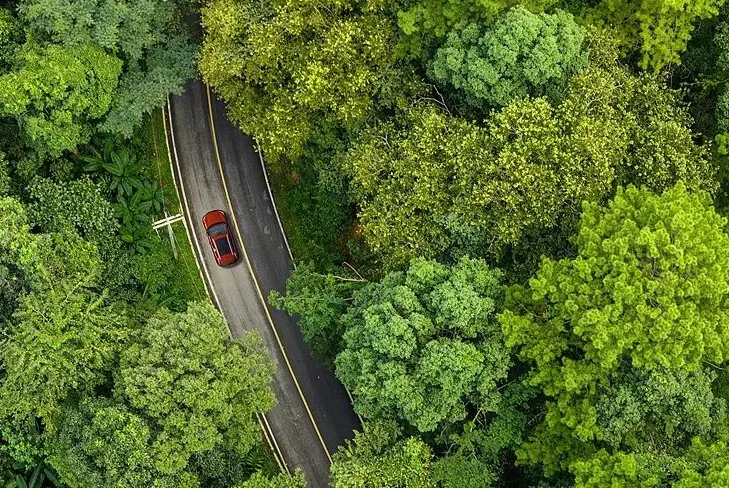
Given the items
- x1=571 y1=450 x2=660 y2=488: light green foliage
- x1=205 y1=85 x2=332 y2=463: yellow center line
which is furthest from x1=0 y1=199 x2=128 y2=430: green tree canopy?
x1=571 y1=450 x2=660 y2=488: light green foliage

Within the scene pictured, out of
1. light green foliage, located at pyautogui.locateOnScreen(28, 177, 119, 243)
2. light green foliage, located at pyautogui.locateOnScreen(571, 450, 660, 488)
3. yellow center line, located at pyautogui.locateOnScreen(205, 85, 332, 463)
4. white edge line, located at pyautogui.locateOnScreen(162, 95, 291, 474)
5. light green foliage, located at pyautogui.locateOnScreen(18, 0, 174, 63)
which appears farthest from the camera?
yellow center line, located at pyautogui.locateOnScreen(205, 85, 332, 463)

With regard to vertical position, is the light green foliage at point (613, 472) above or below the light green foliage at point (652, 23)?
below

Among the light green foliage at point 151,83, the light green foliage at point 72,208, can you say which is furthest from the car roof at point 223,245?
the light green foliage at point 151,83

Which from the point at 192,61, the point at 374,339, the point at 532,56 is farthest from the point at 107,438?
the point at 532,56

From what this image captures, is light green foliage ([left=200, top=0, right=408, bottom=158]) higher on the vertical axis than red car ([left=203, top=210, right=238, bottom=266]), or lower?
higher

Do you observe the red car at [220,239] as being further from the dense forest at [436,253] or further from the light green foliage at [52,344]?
the light green foliage at [52,344]

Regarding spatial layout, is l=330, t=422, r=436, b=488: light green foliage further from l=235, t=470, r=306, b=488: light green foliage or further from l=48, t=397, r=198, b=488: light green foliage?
l=48, t=397, r=198, b=488: light green foliage
